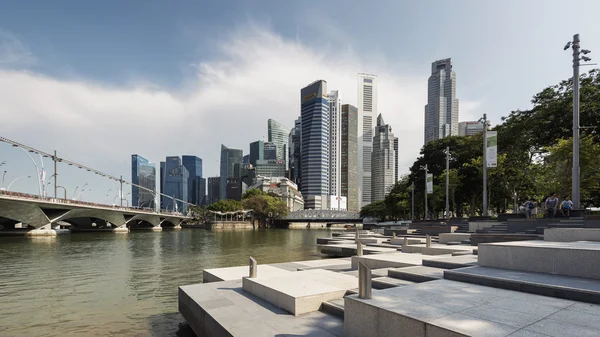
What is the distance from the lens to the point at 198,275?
1905 cm

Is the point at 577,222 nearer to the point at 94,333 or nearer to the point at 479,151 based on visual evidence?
the point at 94,333

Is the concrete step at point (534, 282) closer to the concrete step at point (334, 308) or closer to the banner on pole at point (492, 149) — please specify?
the concrete step at point (334, 308)

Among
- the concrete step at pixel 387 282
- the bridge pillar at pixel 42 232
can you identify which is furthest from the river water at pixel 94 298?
the bridge pillar at pixel 42 232

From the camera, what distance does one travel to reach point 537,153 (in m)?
40.8

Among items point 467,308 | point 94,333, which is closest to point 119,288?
point 94,333

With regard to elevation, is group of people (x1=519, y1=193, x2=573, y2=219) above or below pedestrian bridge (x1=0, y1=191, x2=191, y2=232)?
above

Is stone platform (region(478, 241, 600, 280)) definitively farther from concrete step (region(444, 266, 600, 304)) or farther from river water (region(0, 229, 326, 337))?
river water (region(0, 229, 326, 337))

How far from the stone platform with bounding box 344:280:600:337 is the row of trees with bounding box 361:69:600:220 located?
2669 centimetres

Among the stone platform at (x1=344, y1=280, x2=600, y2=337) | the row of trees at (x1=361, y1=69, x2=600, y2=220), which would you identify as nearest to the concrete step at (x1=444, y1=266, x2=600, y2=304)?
the stone platform at (x1=344, y1=280, x2=600, y2=337)

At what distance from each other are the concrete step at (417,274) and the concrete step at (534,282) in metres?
0.57

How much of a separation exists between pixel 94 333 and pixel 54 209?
7322 cm

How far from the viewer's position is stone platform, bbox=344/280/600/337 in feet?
14.9

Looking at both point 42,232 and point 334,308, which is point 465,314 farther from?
point 42,232

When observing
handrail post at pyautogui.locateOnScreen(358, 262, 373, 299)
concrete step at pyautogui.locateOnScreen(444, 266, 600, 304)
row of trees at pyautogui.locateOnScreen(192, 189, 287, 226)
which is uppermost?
handrail post at pyautogui.locateOnScreen(358, 262, 373, 299)
